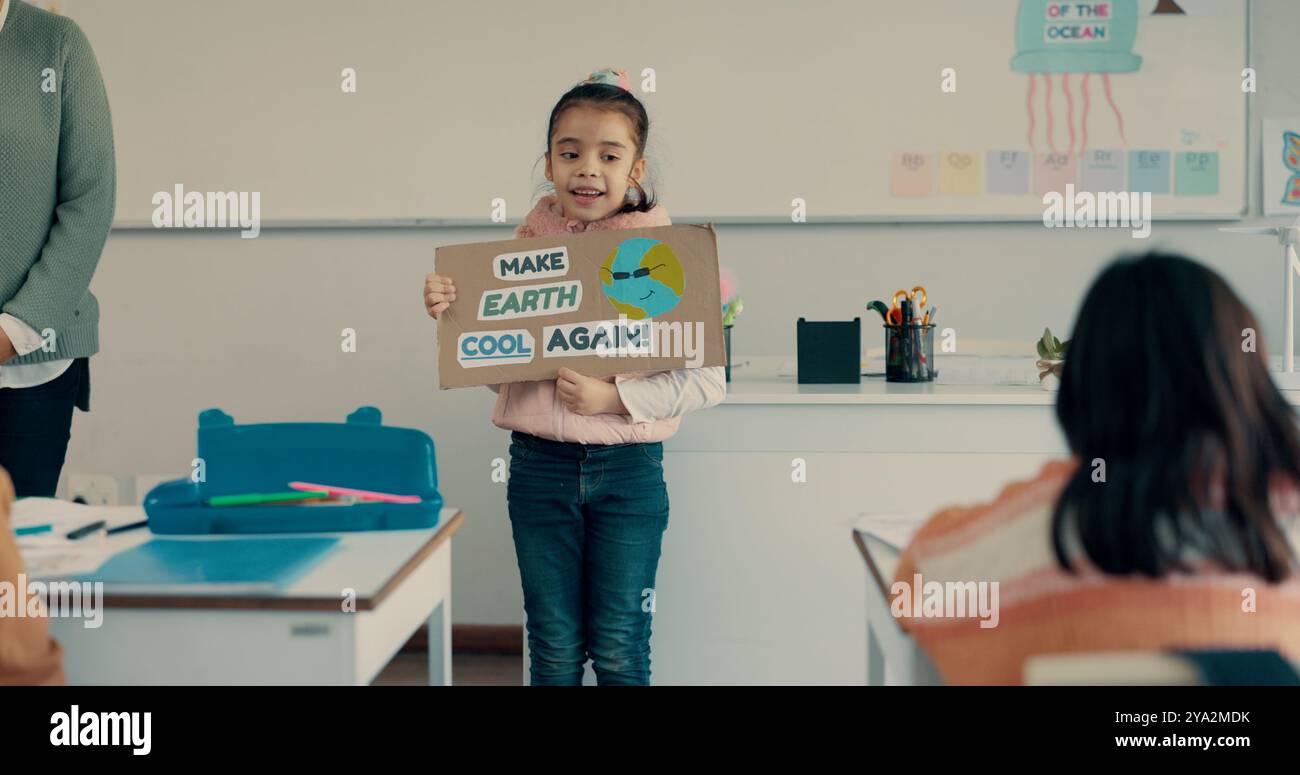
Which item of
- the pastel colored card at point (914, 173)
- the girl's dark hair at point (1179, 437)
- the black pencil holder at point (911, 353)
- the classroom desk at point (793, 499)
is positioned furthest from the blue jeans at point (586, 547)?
the pastel colored card at point (914, 173)

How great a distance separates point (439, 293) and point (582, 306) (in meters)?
0.18

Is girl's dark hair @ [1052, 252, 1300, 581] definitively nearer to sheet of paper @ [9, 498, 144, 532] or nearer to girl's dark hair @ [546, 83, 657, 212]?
girl's dark hair @ [546, 83, 657, 212]

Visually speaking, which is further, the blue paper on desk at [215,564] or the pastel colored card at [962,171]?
the pastel colored card at [962,171]

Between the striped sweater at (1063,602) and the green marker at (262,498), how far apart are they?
0.71 metres

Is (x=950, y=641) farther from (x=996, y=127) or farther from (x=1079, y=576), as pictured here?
(x=996, y=127)

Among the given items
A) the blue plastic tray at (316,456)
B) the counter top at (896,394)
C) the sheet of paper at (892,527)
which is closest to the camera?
the sheet of paper at (892,527)

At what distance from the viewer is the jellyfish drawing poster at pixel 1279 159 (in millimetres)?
2488

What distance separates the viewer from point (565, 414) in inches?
53.4

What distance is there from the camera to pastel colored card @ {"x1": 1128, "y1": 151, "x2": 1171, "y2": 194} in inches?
97.1

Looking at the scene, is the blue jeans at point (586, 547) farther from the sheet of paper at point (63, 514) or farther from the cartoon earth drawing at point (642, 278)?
the sheet of paper at point (63, 514)

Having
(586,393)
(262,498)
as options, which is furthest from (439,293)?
(262,498)

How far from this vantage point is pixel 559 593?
144 cm

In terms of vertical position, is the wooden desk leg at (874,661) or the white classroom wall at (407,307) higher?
the white classroom wall at (407,307)

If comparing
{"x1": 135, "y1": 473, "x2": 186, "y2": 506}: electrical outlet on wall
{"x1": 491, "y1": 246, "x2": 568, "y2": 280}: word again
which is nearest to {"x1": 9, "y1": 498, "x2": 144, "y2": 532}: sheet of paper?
{"x1": 491, "y1": 246, "x2": 568, "y2": 280}: word again
